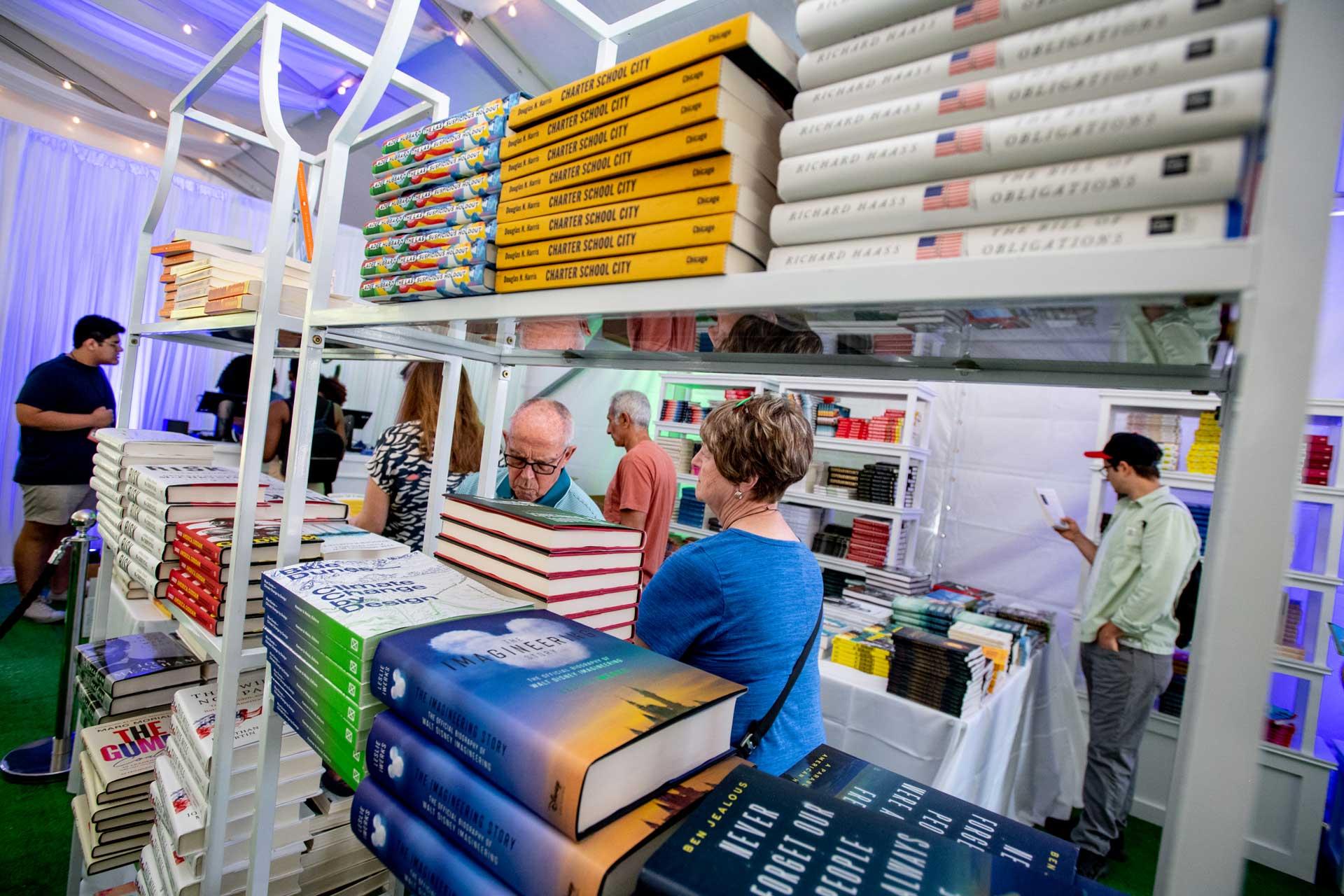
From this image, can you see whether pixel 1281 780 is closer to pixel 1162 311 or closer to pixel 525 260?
pixel 1162 311

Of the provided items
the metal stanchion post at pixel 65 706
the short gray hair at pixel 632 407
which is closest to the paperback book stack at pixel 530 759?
the metal stanchion post at pixel 65 706

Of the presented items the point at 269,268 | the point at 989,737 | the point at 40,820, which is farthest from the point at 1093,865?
the point at 40,820

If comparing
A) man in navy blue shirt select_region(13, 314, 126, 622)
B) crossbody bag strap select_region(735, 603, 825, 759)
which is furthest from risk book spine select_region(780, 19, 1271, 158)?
man in navy blue shirt select_region(13, 314, 126, 622)

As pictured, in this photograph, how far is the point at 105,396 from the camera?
169 inches

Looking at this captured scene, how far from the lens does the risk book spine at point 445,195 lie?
1049 millimetres

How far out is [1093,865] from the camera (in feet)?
9.93

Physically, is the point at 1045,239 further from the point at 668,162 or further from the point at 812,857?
the point at 812,857

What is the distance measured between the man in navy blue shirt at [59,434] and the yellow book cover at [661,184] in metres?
4.47

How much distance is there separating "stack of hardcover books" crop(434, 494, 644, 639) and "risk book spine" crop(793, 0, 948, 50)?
0.82 metres

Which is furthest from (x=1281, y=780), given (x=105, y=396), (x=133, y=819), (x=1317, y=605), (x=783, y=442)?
(x=105, y=396)

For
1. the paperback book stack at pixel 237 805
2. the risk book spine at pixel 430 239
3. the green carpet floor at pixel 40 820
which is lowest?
the green carpet floor at pixel 40 820

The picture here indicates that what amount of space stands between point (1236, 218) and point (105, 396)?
18.6 feet

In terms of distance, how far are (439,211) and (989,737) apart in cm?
289

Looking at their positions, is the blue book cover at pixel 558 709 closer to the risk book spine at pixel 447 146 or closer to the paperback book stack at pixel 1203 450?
the risk book spine at pixel 447 146
